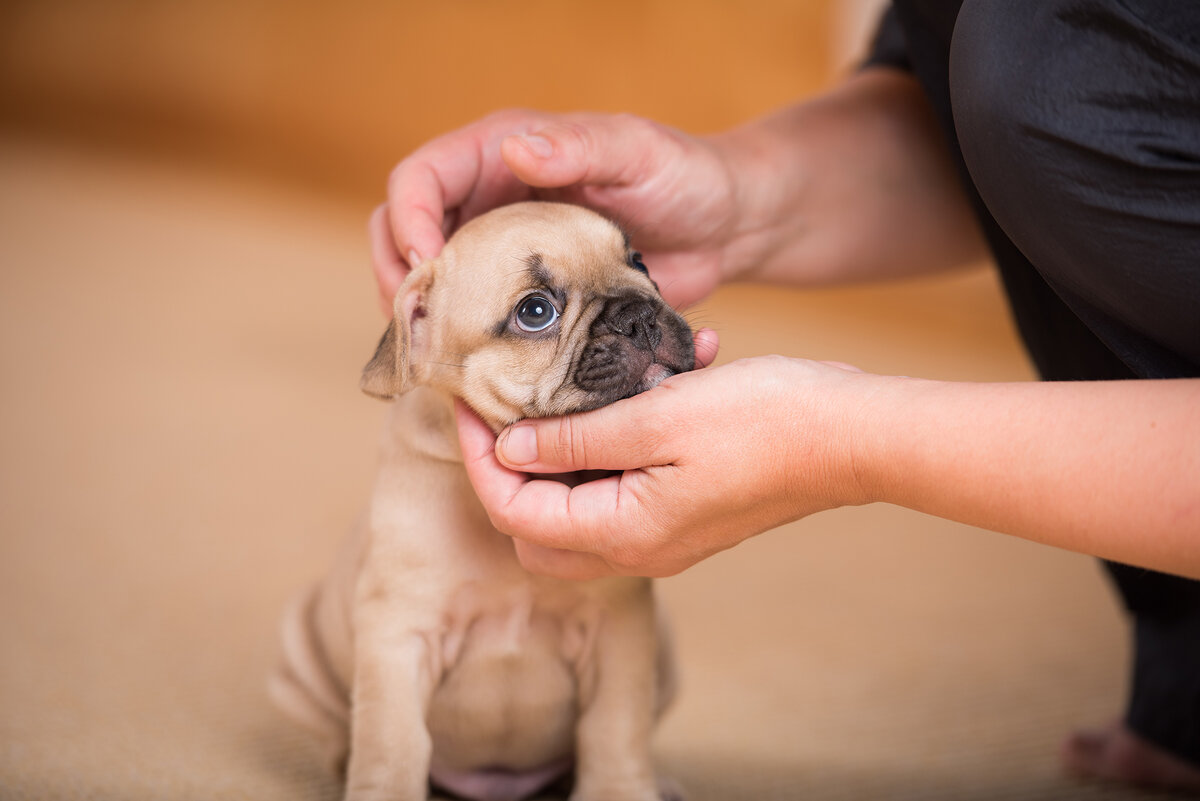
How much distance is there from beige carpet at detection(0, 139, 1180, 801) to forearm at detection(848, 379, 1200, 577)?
959 mm

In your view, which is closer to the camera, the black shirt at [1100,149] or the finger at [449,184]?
the black shirt at [1100,149]

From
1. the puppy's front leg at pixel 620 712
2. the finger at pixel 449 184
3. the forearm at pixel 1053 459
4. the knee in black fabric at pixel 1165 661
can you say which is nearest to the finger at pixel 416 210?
the finger at pixel 449 184

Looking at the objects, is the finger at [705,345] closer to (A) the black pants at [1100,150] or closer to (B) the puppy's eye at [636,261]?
(B) the puppy's eye at [636,261]

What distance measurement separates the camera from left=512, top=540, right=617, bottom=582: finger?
197 centimetres

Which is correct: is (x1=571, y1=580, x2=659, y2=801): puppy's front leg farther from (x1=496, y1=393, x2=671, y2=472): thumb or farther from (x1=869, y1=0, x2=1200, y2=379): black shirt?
(x1=869, y1=0, x2=1200, y2=379): black shirt

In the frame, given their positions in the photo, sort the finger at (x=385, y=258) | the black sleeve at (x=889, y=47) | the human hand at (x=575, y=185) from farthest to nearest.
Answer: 1. the black sleeve at (x=889, y=47)
2. the finger at (x=385, y=258)
3. the human hand at (x=575, y=185)

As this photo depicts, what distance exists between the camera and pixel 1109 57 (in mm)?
1710

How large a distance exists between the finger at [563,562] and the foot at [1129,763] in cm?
144

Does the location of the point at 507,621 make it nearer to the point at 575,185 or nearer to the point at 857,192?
the point at 575,185

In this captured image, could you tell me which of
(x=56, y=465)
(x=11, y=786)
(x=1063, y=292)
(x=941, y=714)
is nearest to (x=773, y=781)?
(x=941, y=714)

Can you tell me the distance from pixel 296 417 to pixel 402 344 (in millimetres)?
2925

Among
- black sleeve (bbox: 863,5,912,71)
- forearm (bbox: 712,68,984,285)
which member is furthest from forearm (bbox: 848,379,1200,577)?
black sleeve (bbox: 863,5,912,71)

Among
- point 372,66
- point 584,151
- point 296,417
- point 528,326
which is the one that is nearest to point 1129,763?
point 528,326

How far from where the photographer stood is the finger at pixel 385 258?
2383 millimetres
